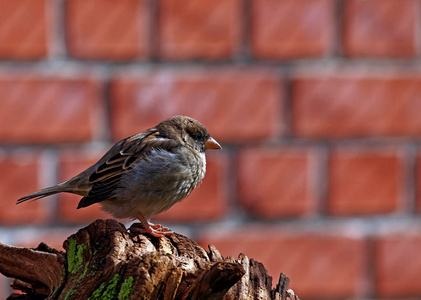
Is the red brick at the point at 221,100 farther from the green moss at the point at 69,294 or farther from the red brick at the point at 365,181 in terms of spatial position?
the green moss at the point at 69,294

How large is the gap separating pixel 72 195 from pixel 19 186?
12 centimetres

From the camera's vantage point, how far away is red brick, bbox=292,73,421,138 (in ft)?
5.42

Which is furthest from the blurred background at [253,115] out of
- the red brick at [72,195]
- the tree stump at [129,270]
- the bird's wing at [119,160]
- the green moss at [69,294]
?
the green moss at [69,294]

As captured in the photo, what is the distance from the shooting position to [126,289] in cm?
78

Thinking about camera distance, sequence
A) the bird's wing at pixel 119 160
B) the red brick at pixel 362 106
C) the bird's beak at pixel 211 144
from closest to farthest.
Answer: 1. the bird's wing at pixel 119 160
2. the bird's beak at pixel 211 144
3. the red brick at pixel 362 106

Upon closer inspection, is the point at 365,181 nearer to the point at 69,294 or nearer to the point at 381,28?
the point at 381,28

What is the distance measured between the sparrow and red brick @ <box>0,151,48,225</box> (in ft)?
0.23

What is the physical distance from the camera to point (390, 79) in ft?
5.50

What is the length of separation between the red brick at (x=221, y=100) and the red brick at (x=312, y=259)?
240mm

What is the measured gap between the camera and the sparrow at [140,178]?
55.5 inches

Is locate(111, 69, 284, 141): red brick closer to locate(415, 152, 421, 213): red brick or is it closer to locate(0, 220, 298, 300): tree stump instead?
locate(415, 152, 421, 213): red brick

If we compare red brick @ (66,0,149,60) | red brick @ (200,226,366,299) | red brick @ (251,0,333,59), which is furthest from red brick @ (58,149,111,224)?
red brick @ (251,0,333,59)

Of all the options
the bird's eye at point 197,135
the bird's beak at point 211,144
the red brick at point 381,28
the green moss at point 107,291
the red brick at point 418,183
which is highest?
the red brick at point 381,28

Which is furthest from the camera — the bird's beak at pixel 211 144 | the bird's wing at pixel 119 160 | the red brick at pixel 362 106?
the red brick at pixel 362 106
